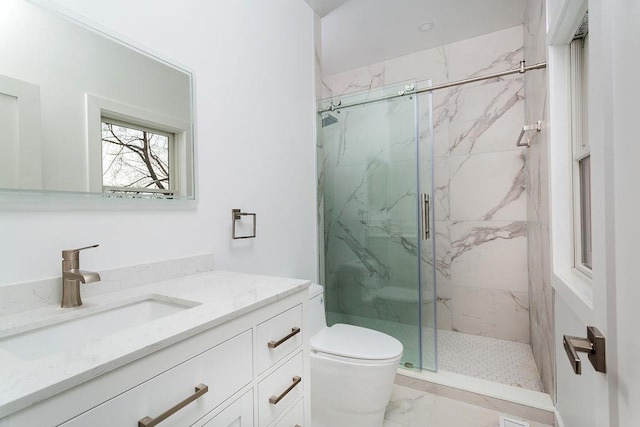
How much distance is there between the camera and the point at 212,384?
0.72m

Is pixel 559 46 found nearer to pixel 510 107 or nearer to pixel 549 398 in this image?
pixel 510 107

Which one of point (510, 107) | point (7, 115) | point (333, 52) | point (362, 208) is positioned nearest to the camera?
point (7, 115)

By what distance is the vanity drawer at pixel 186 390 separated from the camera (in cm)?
54

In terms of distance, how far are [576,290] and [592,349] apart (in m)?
0.69

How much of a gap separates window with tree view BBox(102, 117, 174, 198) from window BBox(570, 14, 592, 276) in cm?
178

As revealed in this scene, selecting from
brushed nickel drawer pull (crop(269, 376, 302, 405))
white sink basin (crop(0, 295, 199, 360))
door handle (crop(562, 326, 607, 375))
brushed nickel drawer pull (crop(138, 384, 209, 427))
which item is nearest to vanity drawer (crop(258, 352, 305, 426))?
brushed nickel drawer pull (crop(269, 376, 302, 405))

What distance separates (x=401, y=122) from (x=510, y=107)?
1.18 meters

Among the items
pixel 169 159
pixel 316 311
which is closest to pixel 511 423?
pixel 316 311

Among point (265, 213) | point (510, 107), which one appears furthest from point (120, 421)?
point (510, 107)

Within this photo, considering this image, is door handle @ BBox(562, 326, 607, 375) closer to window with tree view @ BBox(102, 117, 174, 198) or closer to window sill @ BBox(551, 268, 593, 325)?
window sill @ BBox(551, 268, 593, 325)

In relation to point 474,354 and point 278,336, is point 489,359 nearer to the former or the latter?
point 474,354

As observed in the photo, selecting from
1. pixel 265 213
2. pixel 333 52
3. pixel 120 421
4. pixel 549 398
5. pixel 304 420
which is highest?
pixel 333 52

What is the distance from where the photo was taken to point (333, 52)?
114 inches

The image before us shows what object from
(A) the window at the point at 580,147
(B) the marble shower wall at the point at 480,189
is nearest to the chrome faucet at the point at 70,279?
(A) the window at the point at 580,147
